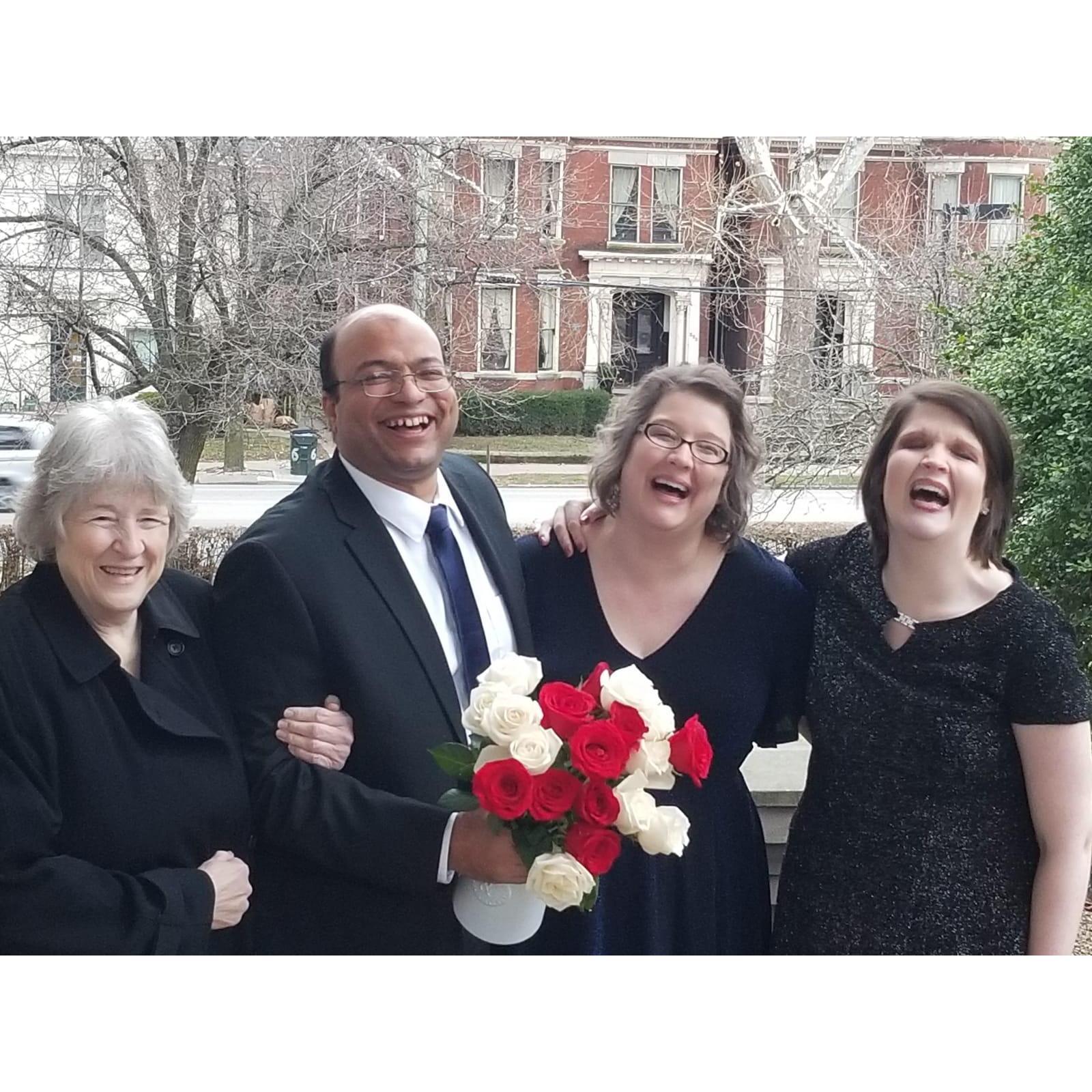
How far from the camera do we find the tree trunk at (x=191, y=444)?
337 cm

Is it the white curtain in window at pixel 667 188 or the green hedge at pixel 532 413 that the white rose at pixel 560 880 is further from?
the white curtain in window at pixel 667 188

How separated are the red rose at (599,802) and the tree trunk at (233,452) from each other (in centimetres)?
155

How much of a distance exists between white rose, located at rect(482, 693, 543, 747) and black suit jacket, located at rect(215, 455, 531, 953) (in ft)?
0.90

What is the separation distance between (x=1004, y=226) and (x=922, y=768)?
84.3 inches

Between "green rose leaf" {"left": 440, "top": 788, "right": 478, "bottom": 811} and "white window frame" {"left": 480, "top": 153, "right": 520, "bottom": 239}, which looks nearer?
"green rose leaf" {"left": 440, "top": 788, "right": 478, "bottom": 811}

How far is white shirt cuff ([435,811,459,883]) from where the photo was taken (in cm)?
242

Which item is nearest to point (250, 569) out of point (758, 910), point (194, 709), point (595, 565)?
point (194, 709)

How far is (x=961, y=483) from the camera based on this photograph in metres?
2.36

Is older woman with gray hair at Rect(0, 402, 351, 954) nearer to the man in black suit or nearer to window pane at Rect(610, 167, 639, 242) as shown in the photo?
the man in black suit

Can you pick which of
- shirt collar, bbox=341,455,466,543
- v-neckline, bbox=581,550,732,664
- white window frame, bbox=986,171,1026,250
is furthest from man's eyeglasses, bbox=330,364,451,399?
white window frame, bbox=986,171,1026,250

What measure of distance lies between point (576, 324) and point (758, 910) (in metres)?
1.70

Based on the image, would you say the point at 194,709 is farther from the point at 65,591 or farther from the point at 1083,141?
the point at 1083,141

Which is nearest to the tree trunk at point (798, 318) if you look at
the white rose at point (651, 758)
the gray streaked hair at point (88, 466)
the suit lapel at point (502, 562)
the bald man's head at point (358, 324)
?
the suit lapel at point (502, 562)

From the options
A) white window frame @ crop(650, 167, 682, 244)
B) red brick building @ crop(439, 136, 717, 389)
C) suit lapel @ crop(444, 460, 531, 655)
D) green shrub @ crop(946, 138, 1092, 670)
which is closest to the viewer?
suit lapel @ crop(444, 460, 531, 655)
